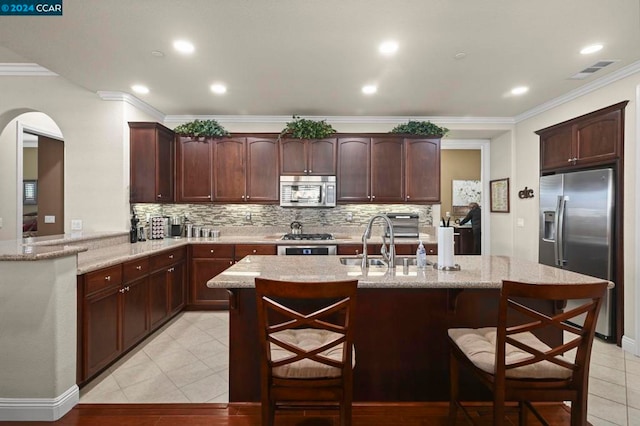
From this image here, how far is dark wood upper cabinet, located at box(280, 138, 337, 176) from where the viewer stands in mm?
4754

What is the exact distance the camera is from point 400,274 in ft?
6.76

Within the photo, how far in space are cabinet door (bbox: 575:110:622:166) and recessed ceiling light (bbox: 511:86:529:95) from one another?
2.30 ft

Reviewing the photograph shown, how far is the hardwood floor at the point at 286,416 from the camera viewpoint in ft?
6.64

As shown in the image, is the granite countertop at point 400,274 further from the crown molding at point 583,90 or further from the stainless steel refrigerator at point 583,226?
the crown molding at point 583,90

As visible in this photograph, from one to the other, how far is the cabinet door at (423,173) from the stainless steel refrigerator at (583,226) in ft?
4.47

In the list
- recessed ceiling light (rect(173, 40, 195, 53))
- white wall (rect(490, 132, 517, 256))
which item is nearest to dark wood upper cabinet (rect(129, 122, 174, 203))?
recessed ceiling light (rect(173, 40, 195, 53))

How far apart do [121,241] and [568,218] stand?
17.2ft

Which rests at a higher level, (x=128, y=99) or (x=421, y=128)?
Result: (x=128, y=99)

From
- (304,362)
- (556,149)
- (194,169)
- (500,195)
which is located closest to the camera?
A: (304,362)

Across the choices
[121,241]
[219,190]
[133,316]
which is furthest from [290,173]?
[133,316]

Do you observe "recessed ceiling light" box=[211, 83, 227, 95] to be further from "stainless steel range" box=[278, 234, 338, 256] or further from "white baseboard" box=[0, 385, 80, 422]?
"white baseboard" box=[0, 385, 80, 422]

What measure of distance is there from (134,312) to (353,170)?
10.6 ft

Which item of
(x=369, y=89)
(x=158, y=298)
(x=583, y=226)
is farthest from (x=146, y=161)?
(x=583, y=226)

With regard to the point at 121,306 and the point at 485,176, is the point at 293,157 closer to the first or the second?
the point at 121,306
